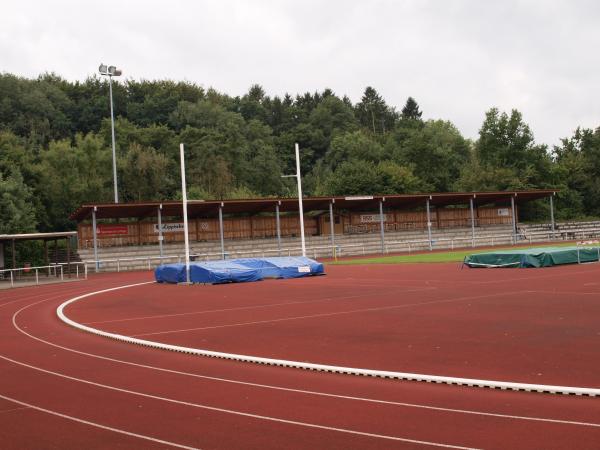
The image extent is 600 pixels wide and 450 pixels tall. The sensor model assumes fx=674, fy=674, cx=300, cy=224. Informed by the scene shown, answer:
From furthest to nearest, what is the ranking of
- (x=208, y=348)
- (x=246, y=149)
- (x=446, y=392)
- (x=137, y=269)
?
(x=246, y=149) < (x=137, y=269) < (x=208, y=348) < (x=446, y=392)

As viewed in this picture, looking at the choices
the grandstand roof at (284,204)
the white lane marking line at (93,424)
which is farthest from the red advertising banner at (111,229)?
the white lane marking line at (93,424)

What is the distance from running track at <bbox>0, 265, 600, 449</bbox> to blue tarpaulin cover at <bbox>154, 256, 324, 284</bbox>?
17.6 meters

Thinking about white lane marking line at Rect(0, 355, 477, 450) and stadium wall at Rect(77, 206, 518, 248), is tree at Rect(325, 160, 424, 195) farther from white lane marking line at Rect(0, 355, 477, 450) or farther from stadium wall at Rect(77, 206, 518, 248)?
white lane marking line at Rect(0, 355, 477, 450)

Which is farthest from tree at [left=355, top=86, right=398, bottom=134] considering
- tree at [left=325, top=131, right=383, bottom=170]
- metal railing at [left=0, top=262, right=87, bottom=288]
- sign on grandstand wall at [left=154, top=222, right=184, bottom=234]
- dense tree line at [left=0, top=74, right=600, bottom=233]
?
metal railing at [left=0, top=262, right=87, bottom=288]

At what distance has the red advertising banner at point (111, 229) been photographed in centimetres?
5025

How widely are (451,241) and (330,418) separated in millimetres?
51422

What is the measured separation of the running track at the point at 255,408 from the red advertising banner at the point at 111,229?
3924 centimetres

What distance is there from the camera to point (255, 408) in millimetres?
7656

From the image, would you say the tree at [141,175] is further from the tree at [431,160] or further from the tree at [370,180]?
the tree at [431,160]

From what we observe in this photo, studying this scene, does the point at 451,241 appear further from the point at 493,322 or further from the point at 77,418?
the point at 77,418

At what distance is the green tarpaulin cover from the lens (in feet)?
96.5

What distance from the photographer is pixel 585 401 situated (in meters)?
7.32

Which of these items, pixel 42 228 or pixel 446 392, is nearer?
pixel 446 392

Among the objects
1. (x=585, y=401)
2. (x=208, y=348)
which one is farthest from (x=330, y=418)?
(x=208, y=348)
